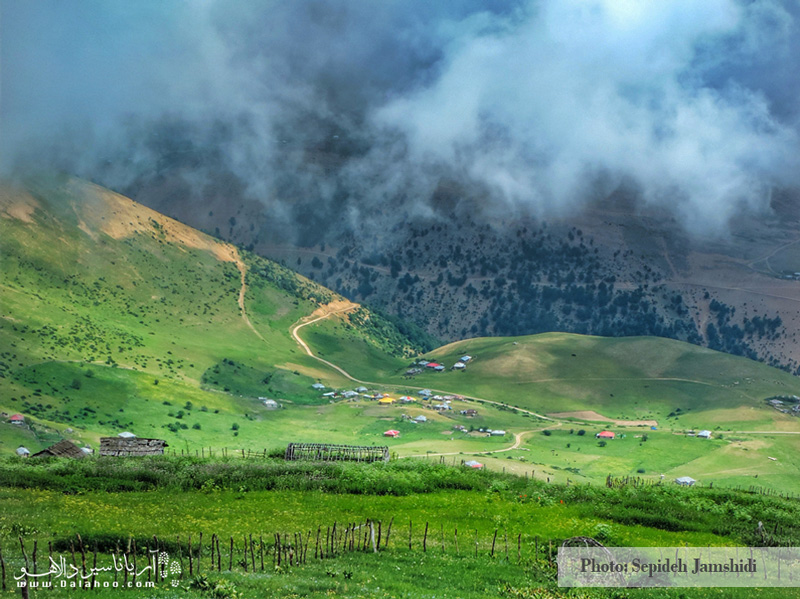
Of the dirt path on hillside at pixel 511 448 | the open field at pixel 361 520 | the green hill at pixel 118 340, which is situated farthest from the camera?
the green hill at pixel 118 340

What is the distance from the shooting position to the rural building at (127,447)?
222ft

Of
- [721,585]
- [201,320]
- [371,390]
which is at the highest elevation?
[201,320]

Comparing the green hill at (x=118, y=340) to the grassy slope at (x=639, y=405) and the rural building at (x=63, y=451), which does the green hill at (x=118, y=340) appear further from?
the grassy slope at (x=639, y=405)

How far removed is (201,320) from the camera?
180 meters

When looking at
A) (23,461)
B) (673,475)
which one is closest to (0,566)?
(23,461)

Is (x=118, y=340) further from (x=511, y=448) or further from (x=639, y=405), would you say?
(x=639, y=405)

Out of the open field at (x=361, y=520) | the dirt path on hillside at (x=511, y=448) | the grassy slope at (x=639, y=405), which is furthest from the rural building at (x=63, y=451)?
the grassy slope at (x=639, y=405)

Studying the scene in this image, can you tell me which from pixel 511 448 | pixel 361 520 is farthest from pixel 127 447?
pixel 511 448

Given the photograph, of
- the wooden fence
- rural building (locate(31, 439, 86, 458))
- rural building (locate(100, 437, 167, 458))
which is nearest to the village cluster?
rural building (locate(100, 437, 167, 458))

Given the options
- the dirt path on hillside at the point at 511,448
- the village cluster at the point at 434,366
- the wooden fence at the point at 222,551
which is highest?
the village cluster at the point at 434,366

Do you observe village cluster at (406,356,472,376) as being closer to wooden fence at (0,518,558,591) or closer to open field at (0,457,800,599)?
open field at (0,457,800,599)

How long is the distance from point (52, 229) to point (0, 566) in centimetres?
15644

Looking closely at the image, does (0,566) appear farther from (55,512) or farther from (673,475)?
(673,475)

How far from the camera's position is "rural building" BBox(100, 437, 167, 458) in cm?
6762
